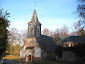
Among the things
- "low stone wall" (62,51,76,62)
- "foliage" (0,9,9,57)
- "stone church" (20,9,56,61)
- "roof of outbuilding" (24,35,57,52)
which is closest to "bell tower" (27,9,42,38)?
"stone church" (20,9,56,61)

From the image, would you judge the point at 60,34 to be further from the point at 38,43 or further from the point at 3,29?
the point at 3,29

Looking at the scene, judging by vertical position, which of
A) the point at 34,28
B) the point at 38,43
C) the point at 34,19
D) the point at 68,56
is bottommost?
the point at 68,56

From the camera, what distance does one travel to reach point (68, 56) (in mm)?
36000

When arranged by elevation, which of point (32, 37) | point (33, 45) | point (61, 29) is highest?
point (61, 29)

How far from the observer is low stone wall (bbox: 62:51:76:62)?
3458 cm

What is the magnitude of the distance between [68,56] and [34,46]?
42.7 feet

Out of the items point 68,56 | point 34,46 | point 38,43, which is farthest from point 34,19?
point 68,56

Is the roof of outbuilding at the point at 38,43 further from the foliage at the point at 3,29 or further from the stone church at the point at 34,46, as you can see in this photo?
the foliage at the point at 3,29

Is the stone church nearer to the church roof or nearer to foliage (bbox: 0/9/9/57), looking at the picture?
the church roof

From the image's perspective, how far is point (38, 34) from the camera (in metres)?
46.8

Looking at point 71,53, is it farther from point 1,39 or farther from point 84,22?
point 1,39

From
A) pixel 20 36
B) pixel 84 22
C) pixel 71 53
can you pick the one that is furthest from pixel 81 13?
pixel 20 36

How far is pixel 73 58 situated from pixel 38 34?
Result: 1697 centimetres

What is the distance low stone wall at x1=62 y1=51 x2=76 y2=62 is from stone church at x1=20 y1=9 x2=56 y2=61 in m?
8.03
